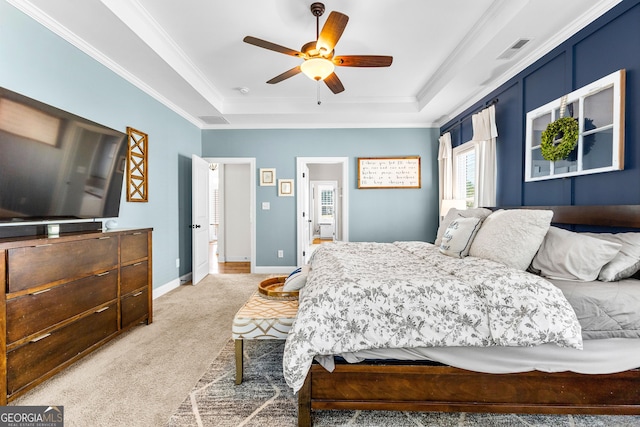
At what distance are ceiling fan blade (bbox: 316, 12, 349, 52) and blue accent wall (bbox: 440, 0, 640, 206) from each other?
1902mm

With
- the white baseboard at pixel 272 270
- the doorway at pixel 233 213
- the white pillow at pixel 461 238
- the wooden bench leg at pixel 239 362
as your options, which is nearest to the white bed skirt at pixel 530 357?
the wooden bench leg at pixel 239 362

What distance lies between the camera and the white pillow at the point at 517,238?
73.5 inches

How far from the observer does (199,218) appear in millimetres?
4574

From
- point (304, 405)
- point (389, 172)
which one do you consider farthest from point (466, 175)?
point (304, 405)

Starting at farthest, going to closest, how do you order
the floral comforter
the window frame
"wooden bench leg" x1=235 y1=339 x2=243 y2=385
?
the window frame, "wooden bench leg" x1=235 y1=339 x2=243 y2=385, the floral comforter

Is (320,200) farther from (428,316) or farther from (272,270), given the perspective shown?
(428,316)

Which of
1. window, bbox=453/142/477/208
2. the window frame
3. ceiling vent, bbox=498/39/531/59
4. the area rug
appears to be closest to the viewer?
the area rug

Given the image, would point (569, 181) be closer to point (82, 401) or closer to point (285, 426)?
point (285, 426)

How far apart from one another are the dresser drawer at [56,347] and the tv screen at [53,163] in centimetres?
80

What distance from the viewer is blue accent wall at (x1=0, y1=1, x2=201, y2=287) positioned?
208cm

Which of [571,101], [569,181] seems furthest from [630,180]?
[571,101]

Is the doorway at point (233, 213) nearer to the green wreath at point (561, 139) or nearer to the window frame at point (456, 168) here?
the window frame at point (456, 168)

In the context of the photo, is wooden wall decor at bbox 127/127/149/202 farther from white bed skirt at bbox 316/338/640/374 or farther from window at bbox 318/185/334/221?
window at bbox 318/185/334/221

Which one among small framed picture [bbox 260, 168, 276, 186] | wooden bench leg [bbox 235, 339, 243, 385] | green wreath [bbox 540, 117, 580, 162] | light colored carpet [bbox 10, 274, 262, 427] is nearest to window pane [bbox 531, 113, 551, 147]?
green wreath [bbox 540, 117, 580, 162]
